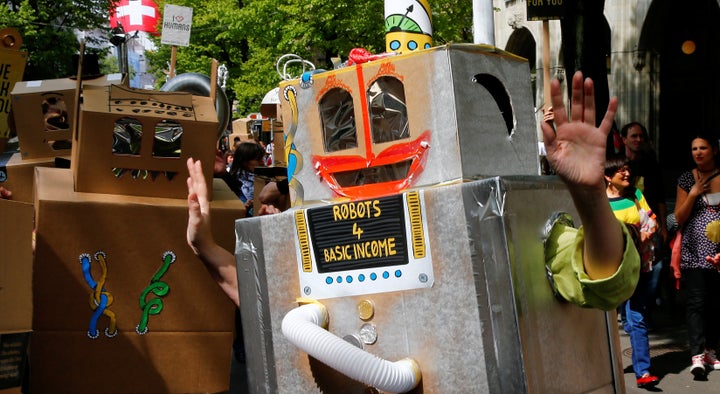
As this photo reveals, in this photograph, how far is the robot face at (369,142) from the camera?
316cm

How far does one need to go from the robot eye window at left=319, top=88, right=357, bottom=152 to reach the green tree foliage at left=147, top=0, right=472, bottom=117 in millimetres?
13971

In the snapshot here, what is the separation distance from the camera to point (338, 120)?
11.1 feet

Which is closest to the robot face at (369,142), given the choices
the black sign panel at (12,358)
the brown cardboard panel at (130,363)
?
the black sign panel at (12,358)

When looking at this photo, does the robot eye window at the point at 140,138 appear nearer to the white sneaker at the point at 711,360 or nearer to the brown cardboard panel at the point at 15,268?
the brown cardboard panel at the point at 15,268

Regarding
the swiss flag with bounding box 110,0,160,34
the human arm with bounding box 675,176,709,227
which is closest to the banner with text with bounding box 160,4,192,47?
the human arm with bounding box 675,176,709,227

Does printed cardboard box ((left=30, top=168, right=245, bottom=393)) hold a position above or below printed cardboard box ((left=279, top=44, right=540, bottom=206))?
below

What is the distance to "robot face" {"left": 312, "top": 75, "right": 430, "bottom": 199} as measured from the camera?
316 centimetres

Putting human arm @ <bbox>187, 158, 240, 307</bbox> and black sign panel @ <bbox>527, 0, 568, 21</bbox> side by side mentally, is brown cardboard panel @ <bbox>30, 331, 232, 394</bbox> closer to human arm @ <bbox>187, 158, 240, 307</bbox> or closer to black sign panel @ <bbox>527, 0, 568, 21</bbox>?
human arm @ <bbox>187, 158, 240, 307</bbox>

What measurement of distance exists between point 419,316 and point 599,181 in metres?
0.77

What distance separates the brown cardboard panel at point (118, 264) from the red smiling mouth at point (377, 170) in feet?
4.79

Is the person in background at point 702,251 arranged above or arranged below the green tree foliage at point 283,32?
below

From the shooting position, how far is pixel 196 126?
471 cm

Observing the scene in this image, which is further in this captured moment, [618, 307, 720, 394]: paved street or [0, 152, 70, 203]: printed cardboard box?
[618, 307, 720, 394]: paved street

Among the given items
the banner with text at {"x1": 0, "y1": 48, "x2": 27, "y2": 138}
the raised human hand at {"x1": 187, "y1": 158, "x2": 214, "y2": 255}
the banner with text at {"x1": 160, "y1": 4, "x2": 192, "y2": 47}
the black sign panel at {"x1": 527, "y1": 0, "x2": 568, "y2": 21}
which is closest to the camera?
the raised human hand at {"x1": 187, "y1": 158, "x2": 214, "y2": 255}
